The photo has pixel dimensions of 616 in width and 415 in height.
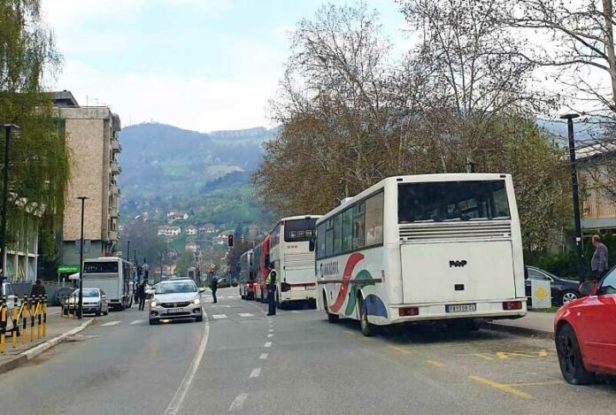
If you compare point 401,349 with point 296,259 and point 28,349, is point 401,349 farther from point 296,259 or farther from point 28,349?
point 296,259

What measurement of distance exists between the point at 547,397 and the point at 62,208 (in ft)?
77.7

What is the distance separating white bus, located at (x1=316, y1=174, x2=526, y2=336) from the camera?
577 inches

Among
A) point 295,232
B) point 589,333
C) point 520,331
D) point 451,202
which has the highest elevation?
point 295,232

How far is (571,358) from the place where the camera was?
934cm

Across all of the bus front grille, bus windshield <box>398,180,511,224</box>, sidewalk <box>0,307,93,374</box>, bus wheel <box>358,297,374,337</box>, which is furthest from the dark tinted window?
the bus front grille

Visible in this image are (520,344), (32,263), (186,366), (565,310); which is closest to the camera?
(565,310)

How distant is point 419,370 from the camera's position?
11.3 m

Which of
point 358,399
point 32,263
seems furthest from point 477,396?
point 32,263

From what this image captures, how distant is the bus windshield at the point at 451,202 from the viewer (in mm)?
14930

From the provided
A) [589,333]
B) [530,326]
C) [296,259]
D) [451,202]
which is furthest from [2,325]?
[296,259]

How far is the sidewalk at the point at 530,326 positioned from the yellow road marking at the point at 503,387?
569 cm

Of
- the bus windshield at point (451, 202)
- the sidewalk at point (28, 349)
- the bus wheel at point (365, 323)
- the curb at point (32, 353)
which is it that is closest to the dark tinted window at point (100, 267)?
the sidewalk at point (28, 349)

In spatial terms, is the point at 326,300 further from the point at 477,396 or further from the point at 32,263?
the point at 32,263

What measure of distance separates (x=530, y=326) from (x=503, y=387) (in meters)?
7.81
